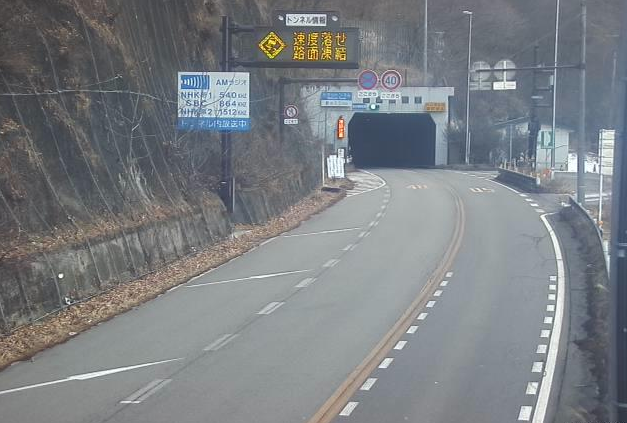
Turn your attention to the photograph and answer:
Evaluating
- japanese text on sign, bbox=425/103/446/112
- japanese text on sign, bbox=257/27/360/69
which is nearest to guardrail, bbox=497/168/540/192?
japanese text on sign, bbox=425/103/446/112

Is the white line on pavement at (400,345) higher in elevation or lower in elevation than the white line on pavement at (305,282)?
higher

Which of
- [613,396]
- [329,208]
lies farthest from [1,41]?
[329,208]

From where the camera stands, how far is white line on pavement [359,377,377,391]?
434 inches

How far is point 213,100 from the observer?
25.6 metres

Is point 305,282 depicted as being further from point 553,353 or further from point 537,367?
point 537,367

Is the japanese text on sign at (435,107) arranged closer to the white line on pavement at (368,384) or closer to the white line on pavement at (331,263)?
the white line on pavement at (331,263)

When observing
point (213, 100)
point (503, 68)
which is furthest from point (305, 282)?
point (503, 68)

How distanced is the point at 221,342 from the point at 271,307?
304cm

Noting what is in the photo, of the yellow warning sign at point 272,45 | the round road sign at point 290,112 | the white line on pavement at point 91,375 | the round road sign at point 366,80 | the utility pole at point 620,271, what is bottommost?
the white line on pavement at point 91,375

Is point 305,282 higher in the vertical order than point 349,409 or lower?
lower

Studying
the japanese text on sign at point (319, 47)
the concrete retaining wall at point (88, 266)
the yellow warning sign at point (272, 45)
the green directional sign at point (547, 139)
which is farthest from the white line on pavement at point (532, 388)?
the green directional sign at point (547, 139)

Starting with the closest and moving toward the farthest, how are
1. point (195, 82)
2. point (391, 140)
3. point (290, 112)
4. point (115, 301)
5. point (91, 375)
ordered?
1. point (91, 375)
2. point (115, 301)
3. point (195, 82)
4. point (290, 112)
5. point (391, 140)

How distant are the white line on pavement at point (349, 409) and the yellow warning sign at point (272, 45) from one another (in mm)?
16485

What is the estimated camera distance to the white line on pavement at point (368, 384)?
11.0 m
